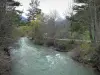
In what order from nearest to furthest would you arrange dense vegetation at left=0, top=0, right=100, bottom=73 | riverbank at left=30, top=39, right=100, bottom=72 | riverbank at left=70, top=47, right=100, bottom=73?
1. dense vegetation at left=0, top=0, right=100, bottom=73
2. riverbank at left=70, top=47, right=100, bottom=73
3. riverbank at left=30, top=39, right=100, bottom=72

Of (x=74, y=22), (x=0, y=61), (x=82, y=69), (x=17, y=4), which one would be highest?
(x=17, y=4)

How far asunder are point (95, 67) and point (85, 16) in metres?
7.63

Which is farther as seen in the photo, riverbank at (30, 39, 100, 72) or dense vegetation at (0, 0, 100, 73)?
riverbank at (30, 39, 100, 72)

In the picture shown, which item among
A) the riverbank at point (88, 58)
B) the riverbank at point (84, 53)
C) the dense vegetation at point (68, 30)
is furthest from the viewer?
the riverbank at point (84, 53)

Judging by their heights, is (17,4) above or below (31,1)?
below

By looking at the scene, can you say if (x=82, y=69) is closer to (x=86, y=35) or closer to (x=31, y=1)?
(x=86, y=35)

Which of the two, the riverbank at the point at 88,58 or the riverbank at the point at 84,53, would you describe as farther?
the riverbank at the point at 84,53

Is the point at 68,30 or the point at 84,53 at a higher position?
the point at 68,30

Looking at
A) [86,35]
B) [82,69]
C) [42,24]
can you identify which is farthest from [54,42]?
[82,69]

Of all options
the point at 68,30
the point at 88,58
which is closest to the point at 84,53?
the point at 88,58

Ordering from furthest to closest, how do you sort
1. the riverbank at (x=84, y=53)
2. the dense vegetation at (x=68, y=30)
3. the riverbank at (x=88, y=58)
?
the riverbank at (x=84, y=53), the riverbank at (x=88, y=58), the dense vegetation at (x=68, y=30)

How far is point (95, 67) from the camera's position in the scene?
15.2 meters

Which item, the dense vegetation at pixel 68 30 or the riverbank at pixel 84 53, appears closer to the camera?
the dense vegetation at pixel 68 30

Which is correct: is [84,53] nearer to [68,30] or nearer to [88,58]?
[88,58]
